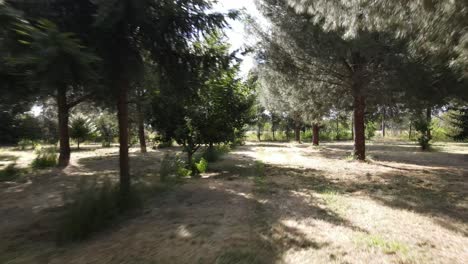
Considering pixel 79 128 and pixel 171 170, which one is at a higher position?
pixel 79 128

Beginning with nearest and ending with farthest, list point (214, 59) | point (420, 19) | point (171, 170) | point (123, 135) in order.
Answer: point (420, 19)
point (123, 135)
point (214, 59)
point (171, 170)

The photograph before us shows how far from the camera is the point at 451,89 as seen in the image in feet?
30.2

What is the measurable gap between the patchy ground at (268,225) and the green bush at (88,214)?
190 millimetres

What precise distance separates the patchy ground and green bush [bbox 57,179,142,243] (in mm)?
190

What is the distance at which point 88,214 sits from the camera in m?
4.37

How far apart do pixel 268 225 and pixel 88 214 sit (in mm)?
2686

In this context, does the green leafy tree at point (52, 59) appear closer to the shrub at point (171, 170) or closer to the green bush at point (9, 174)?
the shrub at point (171, 170)

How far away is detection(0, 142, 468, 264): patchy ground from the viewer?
139 inches

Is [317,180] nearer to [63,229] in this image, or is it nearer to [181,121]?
[181,121]

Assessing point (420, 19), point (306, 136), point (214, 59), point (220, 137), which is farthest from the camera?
point (306, 136)

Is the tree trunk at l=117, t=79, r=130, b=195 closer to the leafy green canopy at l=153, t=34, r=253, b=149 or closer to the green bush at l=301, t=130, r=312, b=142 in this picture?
the leafy green canopy at l=153, t=34, r=253, b=149

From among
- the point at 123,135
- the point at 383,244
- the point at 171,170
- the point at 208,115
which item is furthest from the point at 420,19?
the point at 208,115

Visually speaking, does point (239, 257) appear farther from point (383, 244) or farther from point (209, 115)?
point (209, 115)

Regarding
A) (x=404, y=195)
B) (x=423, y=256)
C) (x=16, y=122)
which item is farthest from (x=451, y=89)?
(x=16, y=122)
